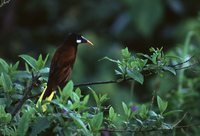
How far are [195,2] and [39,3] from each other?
1.56 m

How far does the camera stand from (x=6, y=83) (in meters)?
1.98

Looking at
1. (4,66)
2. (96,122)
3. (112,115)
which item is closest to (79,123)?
(96,122)

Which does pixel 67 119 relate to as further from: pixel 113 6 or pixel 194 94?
pixel 113 6

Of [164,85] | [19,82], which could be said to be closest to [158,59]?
[19,82]

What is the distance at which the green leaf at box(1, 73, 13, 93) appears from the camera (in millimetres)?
1975

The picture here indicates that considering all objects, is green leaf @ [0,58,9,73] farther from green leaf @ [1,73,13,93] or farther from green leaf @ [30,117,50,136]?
green leaf @ [30,117,50,136]

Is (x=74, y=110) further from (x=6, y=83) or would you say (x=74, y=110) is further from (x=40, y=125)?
(x=6, y=83)

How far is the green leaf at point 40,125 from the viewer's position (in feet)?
5.73

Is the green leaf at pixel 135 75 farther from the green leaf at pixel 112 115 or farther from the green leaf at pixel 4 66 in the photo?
the green leaf at pixel 4 66

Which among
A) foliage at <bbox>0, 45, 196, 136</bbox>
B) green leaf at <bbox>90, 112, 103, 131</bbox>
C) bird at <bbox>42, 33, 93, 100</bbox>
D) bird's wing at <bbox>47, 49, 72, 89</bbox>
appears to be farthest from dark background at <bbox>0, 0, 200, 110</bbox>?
green leaf at <bbox>90, 112, 103, 131</bbox>

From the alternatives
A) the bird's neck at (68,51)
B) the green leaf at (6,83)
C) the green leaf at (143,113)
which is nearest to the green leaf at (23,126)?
the green leaf at (6,83)

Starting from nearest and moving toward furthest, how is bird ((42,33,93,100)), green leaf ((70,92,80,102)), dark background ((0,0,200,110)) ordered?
green leaf ((70,92,80,102)) < bird ((42,33,93,100)) < dark background ((0,0,200,110))

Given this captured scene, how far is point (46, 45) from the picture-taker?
22.6ft

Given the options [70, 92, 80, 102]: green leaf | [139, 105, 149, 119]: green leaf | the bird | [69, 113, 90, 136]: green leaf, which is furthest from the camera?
the bird
